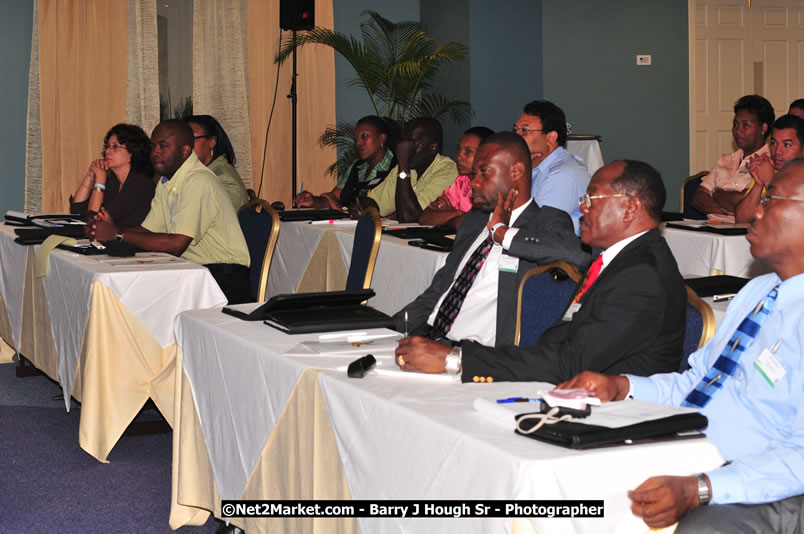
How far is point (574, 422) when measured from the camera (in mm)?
1645

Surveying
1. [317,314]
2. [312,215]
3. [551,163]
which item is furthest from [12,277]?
[317,314]

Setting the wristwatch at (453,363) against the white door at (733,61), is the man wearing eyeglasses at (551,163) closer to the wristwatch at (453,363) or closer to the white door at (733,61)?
the wristwatch at (453,363)

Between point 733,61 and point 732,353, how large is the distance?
884 cm

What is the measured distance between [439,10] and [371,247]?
20.1 ft

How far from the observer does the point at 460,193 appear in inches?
213

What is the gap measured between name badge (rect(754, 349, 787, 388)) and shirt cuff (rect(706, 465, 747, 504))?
0.23m

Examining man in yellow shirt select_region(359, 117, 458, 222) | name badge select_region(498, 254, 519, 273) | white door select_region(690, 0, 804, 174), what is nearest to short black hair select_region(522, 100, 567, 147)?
man in yellow shirt select_region(359, 117, 458, 222)

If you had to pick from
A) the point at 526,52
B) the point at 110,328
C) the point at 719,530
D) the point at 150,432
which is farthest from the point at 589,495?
the point at 526,52

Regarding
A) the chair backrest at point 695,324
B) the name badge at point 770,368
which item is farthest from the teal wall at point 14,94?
the name badge at point 770,368

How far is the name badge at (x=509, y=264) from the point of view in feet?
9.62

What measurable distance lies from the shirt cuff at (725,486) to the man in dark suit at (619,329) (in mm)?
539

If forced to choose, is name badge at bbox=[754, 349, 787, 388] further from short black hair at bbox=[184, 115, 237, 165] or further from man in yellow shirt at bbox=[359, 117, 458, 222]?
short black hair at bbox=[184, 115, 237, 165]

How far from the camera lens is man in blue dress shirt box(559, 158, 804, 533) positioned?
165 centimetres

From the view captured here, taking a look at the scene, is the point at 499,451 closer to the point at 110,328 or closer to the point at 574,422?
the point at 574,422
